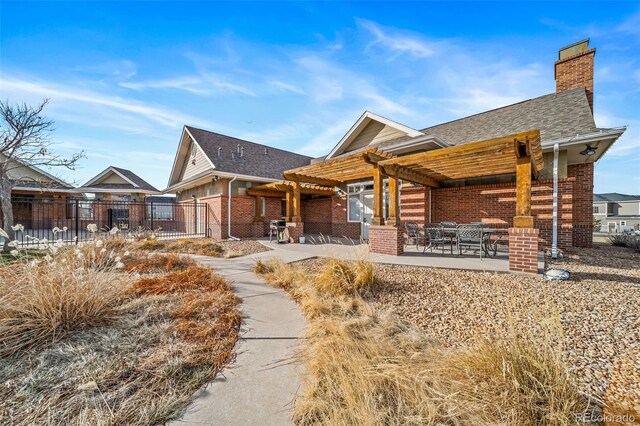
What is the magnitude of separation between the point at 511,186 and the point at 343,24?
8120 mm

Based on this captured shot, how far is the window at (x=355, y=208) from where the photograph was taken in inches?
522

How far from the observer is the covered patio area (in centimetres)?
581

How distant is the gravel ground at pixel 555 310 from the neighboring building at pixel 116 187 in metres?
21.1

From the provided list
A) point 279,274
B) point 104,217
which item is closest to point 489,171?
point 279,274

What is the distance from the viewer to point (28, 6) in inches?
240

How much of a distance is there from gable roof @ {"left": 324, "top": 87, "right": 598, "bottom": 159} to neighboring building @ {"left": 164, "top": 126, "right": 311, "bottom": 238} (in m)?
7.13

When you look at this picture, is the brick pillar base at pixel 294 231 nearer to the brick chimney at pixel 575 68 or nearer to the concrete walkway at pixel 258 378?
the concrete walkway at pixel 258 378

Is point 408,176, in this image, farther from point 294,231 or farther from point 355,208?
point 294,231

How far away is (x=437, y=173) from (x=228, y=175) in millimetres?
9860

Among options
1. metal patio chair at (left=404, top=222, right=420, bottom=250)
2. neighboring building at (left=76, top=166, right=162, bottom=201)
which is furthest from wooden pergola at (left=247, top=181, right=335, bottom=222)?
neighboring building at (left=76, top=166, right=162, bottom=201)

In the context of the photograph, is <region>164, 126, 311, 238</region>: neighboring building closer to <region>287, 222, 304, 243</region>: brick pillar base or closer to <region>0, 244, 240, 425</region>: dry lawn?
<region>287, 222, 304, 243</region>: brick pillar base

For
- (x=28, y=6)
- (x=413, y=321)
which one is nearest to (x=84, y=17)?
(x=28, y=6)

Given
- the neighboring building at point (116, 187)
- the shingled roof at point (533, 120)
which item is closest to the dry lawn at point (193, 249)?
the shingled roof at point (533, 120)

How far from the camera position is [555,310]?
1840 millimetres
